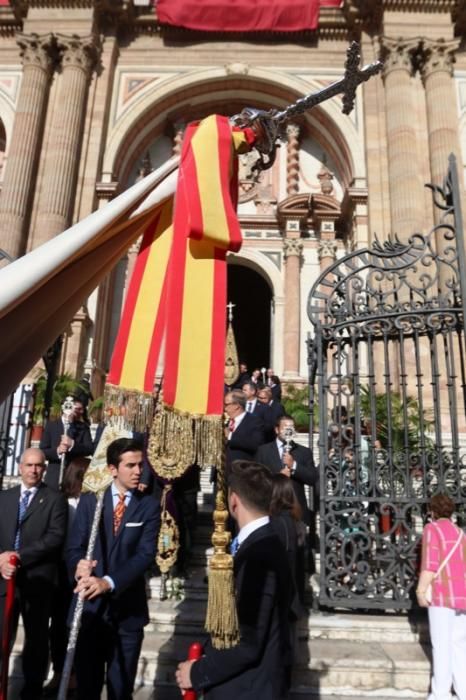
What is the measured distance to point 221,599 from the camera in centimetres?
253

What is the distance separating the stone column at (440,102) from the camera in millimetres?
15117

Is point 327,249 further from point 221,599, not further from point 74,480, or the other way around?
point 221,599

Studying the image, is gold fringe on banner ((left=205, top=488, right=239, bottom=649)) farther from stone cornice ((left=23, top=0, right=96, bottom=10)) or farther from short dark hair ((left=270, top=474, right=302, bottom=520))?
stone cornice ((left=23, top=0, right=96, bottom=10))

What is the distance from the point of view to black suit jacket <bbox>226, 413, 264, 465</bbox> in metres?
6.32

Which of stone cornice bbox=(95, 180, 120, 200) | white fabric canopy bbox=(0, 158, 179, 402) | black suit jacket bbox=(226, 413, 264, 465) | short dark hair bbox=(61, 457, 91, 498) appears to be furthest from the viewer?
stone cornice bbox=(95, 180, 120, 200)

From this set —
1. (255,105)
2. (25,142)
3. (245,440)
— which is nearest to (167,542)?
(245,440)

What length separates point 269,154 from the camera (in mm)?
3744

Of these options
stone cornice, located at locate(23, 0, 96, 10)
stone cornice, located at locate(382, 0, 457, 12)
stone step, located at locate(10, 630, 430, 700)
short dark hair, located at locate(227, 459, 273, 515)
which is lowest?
stone step, located at locate(10, 630, 430, 700)

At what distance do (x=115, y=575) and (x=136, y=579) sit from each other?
16cm

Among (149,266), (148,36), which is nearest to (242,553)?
(149,266)

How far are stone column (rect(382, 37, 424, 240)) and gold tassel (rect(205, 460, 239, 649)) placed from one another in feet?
42.8

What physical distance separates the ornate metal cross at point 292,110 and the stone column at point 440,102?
40.9ft

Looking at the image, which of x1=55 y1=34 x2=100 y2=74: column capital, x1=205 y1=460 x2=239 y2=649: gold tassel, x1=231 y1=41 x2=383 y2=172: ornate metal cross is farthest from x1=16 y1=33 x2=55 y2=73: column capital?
Answer: x1=205 y1=460 x2=239 y2=649: gold tassel

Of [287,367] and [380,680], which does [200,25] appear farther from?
[380,680]
